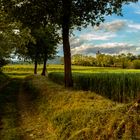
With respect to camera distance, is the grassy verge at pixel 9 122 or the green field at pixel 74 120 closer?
the green field at pixel 74 120

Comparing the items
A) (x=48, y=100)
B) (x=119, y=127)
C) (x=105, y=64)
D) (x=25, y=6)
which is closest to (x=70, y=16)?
(x=25, y=6)

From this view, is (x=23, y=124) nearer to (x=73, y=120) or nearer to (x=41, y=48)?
(x=73, y=120)

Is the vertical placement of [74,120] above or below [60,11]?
below

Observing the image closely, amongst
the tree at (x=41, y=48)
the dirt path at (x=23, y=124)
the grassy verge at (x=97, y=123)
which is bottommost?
the dirt path at (x=23, y=124)

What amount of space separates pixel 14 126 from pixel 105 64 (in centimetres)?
16946

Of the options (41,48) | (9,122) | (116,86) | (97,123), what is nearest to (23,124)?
(9,122)

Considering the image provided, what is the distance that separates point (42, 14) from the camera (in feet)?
102

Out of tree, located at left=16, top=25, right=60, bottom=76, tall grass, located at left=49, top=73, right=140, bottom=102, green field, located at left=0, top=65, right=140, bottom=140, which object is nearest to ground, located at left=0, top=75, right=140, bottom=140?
green field, located at left=0, top=65, right=140, bottom=140

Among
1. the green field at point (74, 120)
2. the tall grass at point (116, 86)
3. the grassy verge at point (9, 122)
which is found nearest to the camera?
the green field at point (74, 120)

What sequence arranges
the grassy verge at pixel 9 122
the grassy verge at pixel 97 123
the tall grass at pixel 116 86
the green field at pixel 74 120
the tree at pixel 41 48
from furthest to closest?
the tree at pixel 41 48
the tall grass at pixel 116 86
the grassy verge at pixel 9 122
the green field at pixel 74 120
the grassy verge at pixel 97 123

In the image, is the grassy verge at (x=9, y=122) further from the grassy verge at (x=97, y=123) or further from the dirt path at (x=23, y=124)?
the grassy verge at (x=97, y=123)

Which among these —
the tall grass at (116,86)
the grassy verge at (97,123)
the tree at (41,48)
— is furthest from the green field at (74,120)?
the tree at (41,48)

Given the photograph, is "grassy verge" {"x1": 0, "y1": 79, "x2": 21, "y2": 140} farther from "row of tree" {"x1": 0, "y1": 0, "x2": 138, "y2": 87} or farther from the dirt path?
"row of tree" {"x1": 0, "y1": 0, "x2": 138, "y2": 87}

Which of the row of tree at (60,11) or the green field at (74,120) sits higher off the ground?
the row of tree at (60,11)
